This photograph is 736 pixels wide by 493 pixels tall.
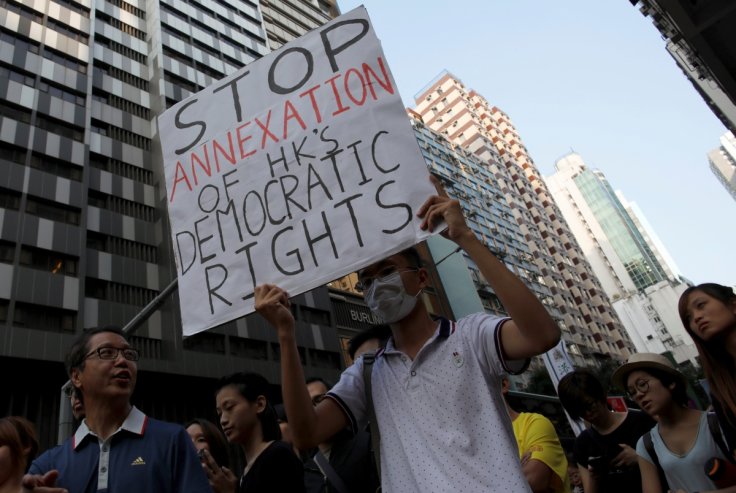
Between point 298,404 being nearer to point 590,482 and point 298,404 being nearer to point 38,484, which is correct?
point 38,484

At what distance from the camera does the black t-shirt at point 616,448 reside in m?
3.32

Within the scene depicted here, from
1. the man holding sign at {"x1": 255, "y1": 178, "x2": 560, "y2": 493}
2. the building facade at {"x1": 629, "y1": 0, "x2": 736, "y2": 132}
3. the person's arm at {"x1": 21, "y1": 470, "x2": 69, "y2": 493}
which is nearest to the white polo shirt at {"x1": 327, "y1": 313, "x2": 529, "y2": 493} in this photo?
the man holding sign at {"x1": 255, "y1": 178, "x2": 560, "y2": 493}

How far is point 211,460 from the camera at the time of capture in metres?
3.00

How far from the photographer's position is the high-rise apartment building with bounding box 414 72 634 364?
62094mm

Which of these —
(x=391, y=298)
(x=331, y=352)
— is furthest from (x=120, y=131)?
(x=391, y=298)

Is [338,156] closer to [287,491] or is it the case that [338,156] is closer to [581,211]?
[287,491]

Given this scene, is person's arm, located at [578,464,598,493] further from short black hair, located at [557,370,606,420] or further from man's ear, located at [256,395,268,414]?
man's ear, located at [256,395,268,414]

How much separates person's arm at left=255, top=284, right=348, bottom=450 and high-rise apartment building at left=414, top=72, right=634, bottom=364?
54164 mm

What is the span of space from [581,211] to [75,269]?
10603 cm

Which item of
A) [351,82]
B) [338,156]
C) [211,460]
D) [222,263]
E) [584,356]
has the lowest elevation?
[211,460]

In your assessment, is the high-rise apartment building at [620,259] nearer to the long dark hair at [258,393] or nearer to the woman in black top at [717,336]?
the woman in black top at [717,336]

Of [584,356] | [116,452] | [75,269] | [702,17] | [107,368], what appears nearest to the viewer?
[116,452]

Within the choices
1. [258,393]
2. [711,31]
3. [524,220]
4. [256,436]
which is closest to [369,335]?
[258,393]

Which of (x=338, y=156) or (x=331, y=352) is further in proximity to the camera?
(x=331, y=352)
